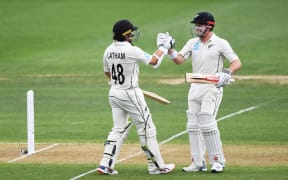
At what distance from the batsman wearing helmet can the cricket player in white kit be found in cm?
42

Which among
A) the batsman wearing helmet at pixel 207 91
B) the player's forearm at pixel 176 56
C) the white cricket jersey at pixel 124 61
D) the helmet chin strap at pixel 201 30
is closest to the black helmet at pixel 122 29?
the white cricket jersey at pixel 124 61

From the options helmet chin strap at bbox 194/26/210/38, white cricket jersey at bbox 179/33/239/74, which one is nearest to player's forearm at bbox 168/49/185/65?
white cricket jersey at bbox 179/33/239/74

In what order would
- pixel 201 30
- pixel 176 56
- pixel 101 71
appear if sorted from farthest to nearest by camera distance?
pixel 101 71, pixel 176 56, pixel 201 30

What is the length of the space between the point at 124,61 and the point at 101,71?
1846 cm

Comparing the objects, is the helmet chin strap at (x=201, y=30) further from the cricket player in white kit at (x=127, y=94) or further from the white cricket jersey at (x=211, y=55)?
the cricket player in white kit at (x=127, y=94)

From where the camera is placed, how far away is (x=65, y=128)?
1980 cm

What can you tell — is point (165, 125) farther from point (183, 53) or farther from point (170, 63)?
point (170, 63)

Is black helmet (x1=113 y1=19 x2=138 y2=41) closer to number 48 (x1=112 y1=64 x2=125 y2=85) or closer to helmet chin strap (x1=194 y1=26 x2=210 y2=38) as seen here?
number 48 (x1=112 y1=64 x2=125 y2=85)

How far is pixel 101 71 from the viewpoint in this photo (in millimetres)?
31969

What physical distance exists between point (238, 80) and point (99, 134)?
10473 millimetres

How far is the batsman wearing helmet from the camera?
13594 mm

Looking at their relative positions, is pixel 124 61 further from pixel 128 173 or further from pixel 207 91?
pixel 128 173

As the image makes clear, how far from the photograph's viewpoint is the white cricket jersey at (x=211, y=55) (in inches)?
538

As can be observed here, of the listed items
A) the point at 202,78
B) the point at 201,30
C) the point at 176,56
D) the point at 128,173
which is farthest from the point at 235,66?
the point at 128,173
